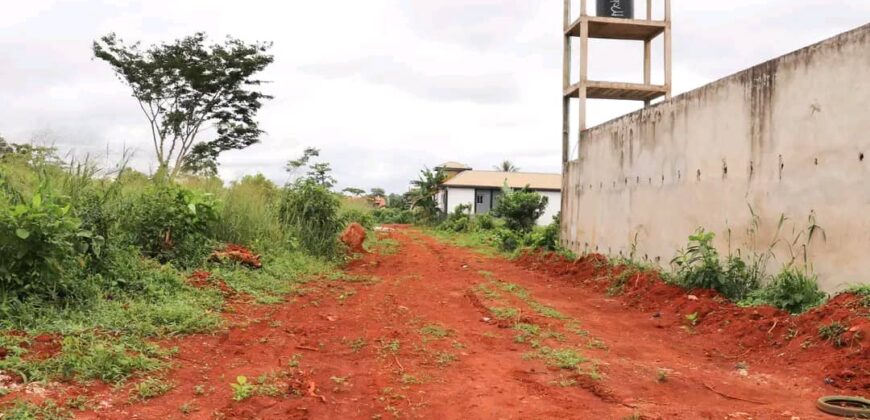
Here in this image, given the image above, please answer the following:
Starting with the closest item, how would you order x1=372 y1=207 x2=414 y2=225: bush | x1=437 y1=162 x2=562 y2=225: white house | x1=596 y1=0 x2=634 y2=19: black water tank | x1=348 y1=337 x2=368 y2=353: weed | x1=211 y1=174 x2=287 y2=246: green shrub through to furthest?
x1=348 y1=337 x2=368 y2=353: weed
x1=211 y1=174 x2=287 y2=246: green shrub
x1=596 y1=0 x2=634 y2=19: black water tank
x1=437 y1=162 x2=562 y2=225: white house
x1=372 y1=207 x2=414 y2=225: bush

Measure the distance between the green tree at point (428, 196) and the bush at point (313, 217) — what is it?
19349 millimetres

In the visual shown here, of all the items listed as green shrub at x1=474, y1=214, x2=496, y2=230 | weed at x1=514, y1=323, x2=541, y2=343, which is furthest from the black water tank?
green shrub at x1=474, y1=214, x2=496, y2=230

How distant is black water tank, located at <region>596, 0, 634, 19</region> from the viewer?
41.1 feet

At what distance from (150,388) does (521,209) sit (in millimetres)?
15728

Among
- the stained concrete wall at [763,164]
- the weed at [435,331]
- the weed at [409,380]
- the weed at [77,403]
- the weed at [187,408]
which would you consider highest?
the stained concrete wall at [763,164]

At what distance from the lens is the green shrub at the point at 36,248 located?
475 centimetres

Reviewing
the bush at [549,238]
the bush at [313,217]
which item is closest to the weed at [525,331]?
the bush at [313,217]

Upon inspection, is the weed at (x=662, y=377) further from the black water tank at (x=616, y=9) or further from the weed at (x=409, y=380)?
the black water tank at (x=616, y=9)

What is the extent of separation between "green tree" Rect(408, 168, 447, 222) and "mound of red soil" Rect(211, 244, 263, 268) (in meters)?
23.3

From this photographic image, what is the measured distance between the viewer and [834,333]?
195 inches

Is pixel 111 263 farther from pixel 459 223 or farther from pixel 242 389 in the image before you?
pixel 459 223

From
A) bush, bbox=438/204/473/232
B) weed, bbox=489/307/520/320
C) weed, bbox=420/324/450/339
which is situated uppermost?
bush, bbox=438/204/473/232

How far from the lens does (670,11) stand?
12.5m

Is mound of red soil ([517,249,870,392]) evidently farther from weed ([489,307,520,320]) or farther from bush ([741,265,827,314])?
weed ([489,307,520,320])
